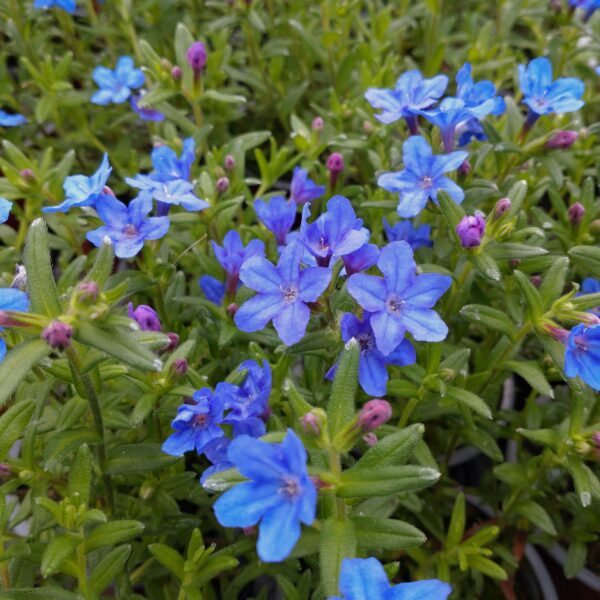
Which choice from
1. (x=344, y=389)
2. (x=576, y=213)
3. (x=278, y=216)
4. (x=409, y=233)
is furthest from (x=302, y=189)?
(x=344, y=389)

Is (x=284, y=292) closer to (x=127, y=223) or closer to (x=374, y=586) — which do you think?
(x=127, y=223)

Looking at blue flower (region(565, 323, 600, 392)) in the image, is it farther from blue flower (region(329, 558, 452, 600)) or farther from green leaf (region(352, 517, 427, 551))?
blue flower (region(329, 558, 452, 600))

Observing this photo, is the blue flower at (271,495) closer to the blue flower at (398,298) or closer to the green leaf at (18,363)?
the blue flower at (398,298)

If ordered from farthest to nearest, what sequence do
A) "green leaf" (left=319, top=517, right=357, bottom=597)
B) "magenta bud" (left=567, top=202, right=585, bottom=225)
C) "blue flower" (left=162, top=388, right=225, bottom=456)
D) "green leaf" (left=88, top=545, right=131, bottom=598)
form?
"magenta bud" (left=567, top=202, right=585, bottom=225) < "green leaf" (left=88, top=545, right=131, bottom=598) < "blue flower" (left=162, top=388, right=225, bottom=456) < "green leaf" (left=319, top=517, right=357, bottom=597)

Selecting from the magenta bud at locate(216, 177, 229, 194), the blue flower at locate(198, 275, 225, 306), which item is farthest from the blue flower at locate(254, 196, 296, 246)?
the blue flower at locate(198, 275, 225, 306)

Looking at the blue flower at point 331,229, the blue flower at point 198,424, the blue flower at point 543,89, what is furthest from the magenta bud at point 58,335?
the blue flower at point 543,89

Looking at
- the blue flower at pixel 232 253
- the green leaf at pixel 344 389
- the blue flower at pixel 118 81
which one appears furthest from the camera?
the blue flower at pixel 118 81
